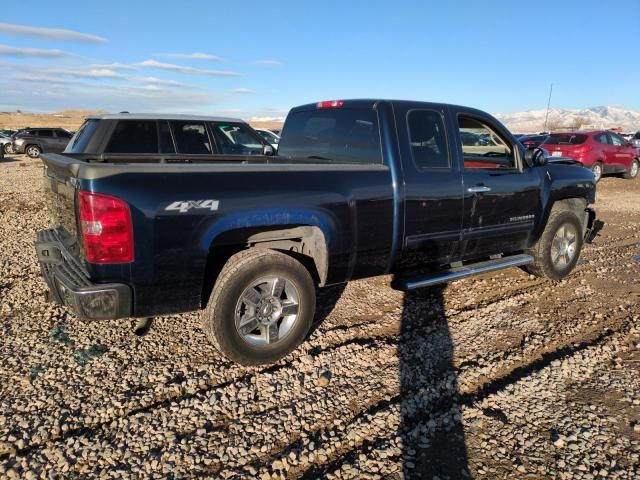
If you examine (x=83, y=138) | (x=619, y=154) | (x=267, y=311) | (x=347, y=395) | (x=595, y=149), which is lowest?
(x=347, y=395)

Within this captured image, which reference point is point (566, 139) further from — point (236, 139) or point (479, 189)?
point (479, 189)

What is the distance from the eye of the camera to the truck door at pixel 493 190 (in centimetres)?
451

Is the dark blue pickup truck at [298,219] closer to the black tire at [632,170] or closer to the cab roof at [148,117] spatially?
the cab roof at [148,117]

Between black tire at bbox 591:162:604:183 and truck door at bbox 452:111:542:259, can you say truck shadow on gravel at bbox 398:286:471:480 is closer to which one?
truck door at bbox 452:111:542:259

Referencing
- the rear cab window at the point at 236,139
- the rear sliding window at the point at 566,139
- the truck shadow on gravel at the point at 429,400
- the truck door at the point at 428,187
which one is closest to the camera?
the truck shadow on gravel at the point at 429,400

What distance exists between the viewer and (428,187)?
4.10 m

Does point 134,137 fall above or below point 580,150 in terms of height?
below

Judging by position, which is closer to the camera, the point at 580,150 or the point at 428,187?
the point at 428,187

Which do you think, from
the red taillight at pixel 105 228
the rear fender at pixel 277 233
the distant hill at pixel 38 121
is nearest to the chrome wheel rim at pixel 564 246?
the rear fender at pixel 277 233

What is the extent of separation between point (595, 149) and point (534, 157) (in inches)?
506

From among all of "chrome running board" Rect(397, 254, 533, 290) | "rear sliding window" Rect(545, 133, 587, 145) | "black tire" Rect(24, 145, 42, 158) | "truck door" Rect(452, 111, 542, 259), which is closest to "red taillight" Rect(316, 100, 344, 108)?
"truck door" Rect(452, 111, 542, 259)

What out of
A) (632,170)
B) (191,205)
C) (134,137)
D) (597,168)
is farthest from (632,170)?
(191,205)

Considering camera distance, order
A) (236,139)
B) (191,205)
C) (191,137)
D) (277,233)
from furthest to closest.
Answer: (236,139), (191,137), (277,233), (191,205)

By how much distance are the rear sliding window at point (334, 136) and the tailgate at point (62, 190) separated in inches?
86.3
